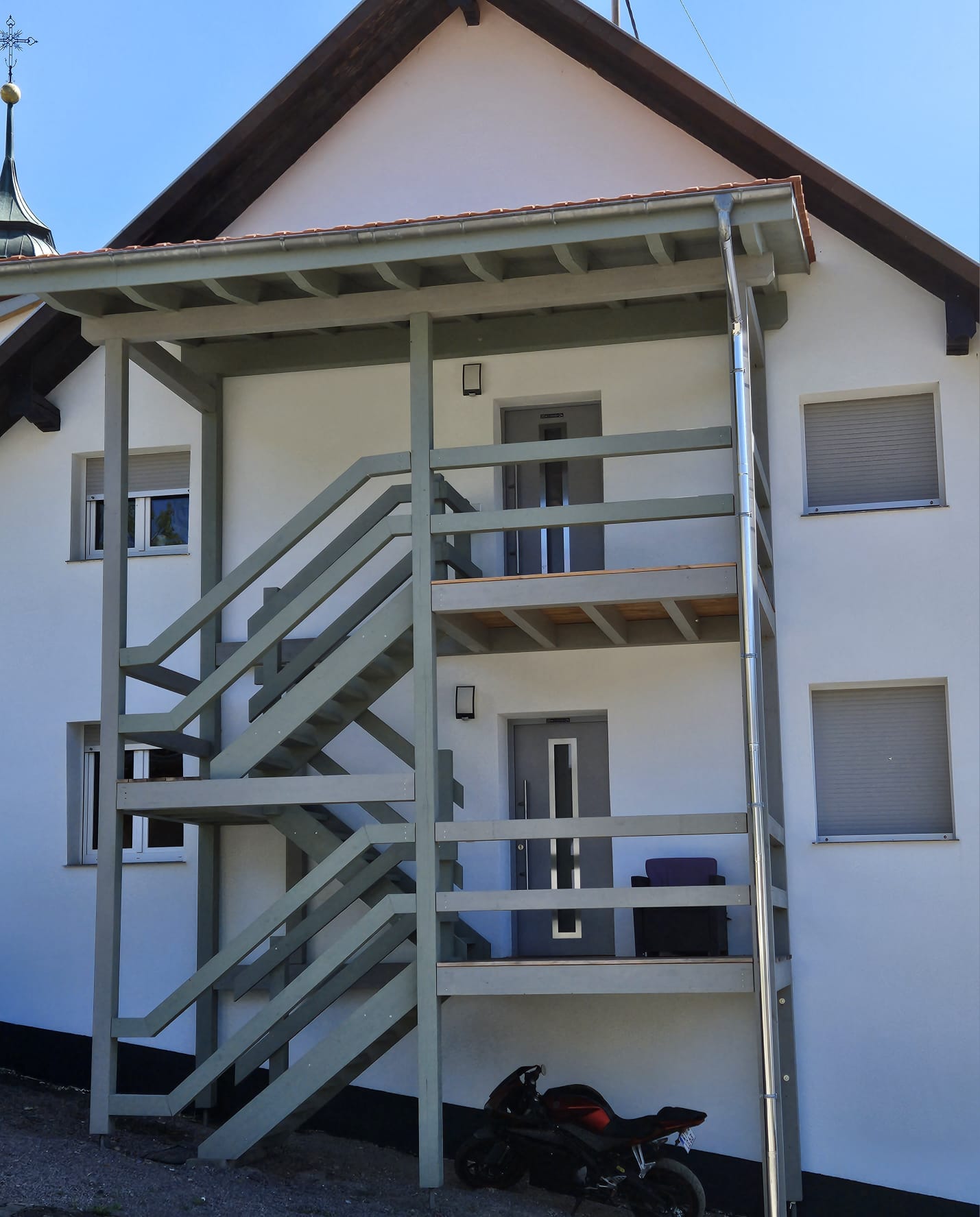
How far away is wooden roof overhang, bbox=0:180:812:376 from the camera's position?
9.23m

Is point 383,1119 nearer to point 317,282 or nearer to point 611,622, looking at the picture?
point 611,622

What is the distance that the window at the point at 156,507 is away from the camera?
42.0 feet

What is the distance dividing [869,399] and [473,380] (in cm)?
312

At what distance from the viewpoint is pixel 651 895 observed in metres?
9.31

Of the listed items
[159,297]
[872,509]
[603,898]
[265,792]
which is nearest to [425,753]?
[265,792]

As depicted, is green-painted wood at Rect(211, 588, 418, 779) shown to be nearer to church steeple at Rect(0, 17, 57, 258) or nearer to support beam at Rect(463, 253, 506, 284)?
support beam at Rect(463, 253, 506, 284)

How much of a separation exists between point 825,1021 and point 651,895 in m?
2.16

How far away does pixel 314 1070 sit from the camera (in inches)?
378

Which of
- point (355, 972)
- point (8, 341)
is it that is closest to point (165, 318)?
point (8, 341)

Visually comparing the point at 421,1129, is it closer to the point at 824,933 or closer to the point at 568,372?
the point at 824,933

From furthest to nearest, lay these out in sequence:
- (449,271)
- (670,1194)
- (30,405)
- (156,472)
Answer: (156,472) → (30,405) → (449,271) → (670,1194)

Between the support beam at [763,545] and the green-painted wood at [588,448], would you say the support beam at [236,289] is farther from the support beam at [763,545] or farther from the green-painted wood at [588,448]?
the support beam at [763,545]

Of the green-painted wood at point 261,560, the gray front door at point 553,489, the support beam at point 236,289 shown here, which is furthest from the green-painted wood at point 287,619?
the gray front door at point 553,489

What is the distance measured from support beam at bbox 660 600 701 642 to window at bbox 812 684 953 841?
1.03 meters
